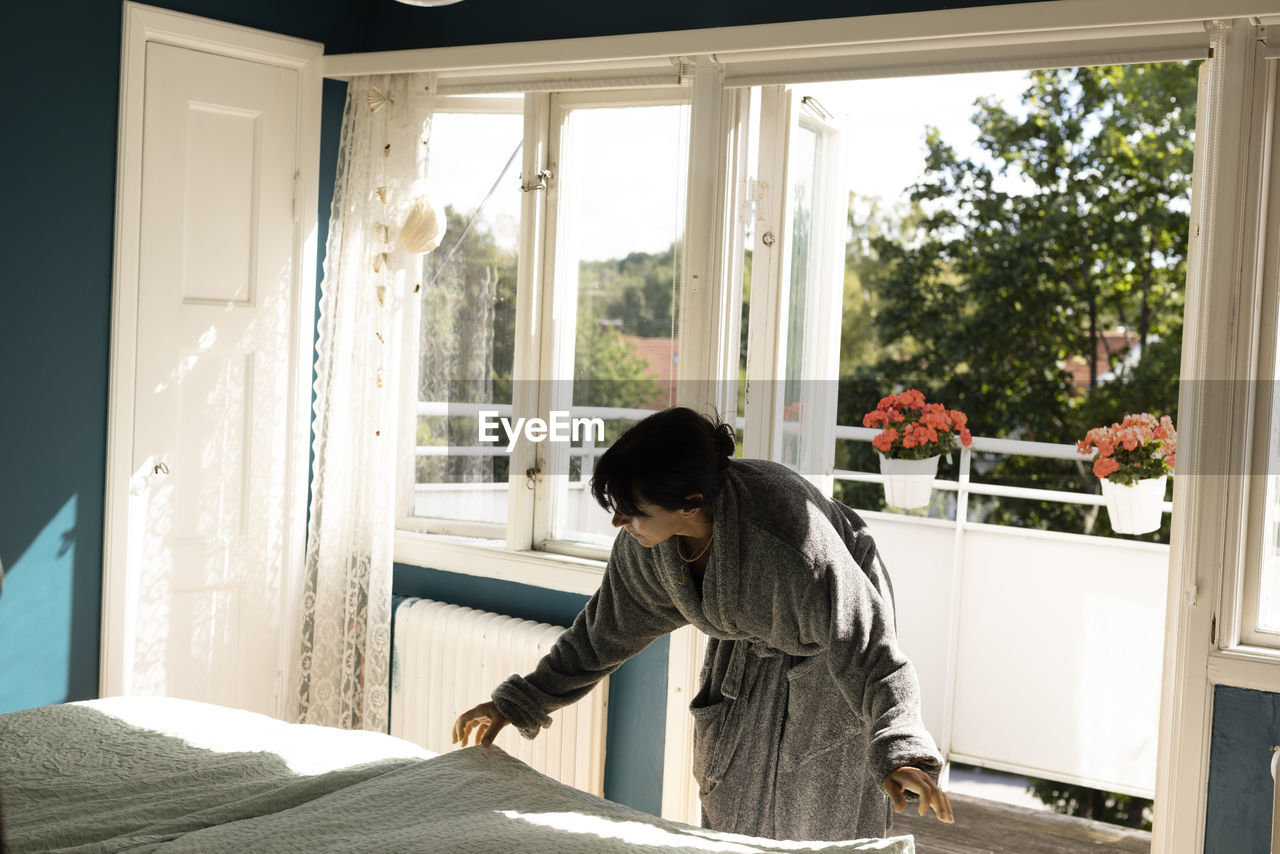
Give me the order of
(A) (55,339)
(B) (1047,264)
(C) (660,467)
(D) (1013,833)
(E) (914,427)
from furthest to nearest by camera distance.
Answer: (B) (1047,264) < (E) (914,427) < (D) (1013,833) < (A) (55,339) < (C) (660,467)

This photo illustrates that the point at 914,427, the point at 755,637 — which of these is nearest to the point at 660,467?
the point at 755,637

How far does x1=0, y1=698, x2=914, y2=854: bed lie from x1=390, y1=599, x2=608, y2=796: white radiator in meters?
1.13

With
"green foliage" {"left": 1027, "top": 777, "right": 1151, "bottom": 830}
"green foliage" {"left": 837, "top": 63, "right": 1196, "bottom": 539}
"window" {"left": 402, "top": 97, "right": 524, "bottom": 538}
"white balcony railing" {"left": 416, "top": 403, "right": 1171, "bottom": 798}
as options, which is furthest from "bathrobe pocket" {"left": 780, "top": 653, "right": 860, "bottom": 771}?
"green foliage" {"left": 837, "top": 63, "right": 1196, "bottom": 539}

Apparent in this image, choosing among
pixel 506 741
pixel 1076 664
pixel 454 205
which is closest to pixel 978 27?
pixel 454 205

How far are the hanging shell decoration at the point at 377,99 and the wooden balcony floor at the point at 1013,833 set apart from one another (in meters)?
2.72

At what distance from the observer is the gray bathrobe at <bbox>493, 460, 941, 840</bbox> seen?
6.17 feet

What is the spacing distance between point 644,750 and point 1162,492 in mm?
1971

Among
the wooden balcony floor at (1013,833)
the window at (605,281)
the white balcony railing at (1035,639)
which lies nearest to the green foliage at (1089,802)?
the white balcony railing at (1035,639)

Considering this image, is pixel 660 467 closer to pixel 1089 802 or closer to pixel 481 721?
pixel 481 721

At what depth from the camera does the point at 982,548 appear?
4340mm

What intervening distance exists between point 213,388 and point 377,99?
3.25 ft

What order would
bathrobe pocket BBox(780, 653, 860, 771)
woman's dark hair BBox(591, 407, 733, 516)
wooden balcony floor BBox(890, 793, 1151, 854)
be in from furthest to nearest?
wooden balcony floor BBox(890, 793, 1151, 854), bathrobe pocket BBox(780, 653, 860, 771), woman's dark hair BBox(591, 407, 733, 516)

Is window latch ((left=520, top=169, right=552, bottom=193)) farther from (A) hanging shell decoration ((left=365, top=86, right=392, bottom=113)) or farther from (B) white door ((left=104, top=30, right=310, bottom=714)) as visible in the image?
(B) white door ((left=104, top=30, right=310, bottom=714))

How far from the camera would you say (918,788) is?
1.65 meters
